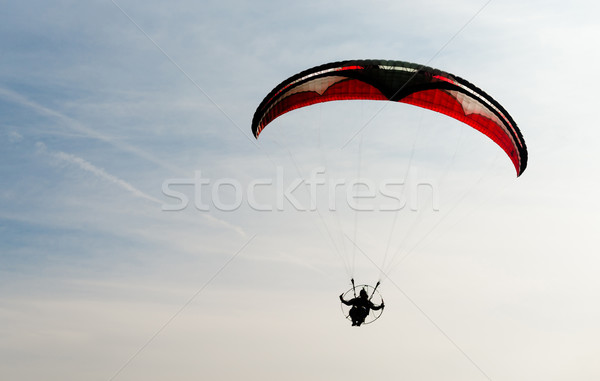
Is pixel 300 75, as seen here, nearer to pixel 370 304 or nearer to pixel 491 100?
pixel 491 100

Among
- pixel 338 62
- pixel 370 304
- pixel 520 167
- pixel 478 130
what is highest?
pixel 338 62

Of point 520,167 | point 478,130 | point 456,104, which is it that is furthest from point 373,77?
point 520,167

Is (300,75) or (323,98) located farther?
(323,98)

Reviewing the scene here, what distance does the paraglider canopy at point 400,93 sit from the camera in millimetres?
20156

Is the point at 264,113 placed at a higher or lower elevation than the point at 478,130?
higher

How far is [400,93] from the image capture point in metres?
20.8

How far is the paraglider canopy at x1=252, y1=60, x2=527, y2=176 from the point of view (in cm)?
2016

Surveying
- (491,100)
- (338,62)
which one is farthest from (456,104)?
(338,62)

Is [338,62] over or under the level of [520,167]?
over

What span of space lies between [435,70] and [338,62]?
3278 millimetres

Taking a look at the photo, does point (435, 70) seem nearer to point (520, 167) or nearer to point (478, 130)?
point (478, 130)

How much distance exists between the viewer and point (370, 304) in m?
20.5

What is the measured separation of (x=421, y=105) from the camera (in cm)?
2177

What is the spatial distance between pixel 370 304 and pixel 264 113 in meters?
7.69
